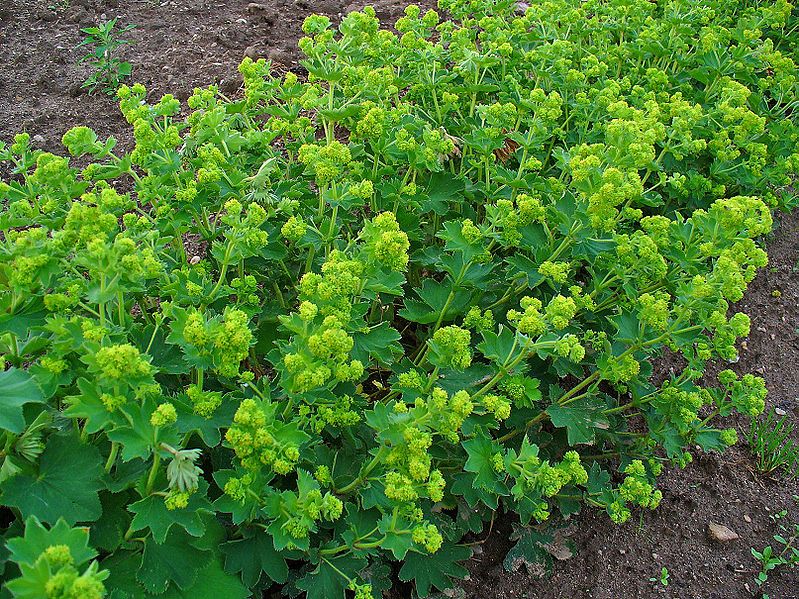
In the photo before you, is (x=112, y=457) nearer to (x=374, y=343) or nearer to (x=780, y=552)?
(x=374, y=343)

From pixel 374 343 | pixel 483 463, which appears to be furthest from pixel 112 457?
pixel 483 463

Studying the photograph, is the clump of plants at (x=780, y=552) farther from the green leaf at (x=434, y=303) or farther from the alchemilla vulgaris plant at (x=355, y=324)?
the green leaf at (x=434, y=303)

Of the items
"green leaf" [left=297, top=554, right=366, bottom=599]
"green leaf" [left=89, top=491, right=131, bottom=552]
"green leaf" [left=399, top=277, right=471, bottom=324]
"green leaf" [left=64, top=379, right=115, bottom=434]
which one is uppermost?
"green leaf" [left=64, top=379, right=115, bottom=434]

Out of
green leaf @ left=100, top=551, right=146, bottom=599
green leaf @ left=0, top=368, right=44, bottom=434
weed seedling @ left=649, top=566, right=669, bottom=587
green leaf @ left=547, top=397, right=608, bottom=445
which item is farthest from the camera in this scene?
weed seedling @ left=649, top=566, right=669, bottom=587

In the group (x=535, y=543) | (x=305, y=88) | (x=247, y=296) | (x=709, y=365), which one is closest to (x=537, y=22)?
(x=305, y=88)

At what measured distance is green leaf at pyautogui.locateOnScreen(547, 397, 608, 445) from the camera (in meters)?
2.98

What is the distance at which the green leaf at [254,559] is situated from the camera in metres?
2.50

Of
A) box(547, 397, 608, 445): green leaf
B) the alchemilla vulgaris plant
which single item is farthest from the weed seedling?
box(547, 397, 608, 445): green leaf

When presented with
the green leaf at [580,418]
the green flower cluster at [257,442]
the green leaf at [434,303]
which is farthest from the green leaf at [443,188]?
the green flower cluster at [257,442]

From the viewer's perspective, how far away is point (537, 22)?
167 inches

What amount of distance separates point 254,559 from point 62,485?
0.69 meters

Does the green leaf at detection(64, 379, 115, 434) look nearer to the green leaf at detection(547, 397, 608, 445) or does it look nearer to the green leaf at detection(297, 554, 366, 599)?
the green leaf at detection(297, 554, 366, 599)

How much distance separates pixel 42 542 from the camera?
179cm

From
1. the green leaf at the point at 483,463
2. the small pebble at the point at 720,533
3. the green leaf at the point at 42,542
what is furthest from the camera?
the small pebble at the point at 720,533
